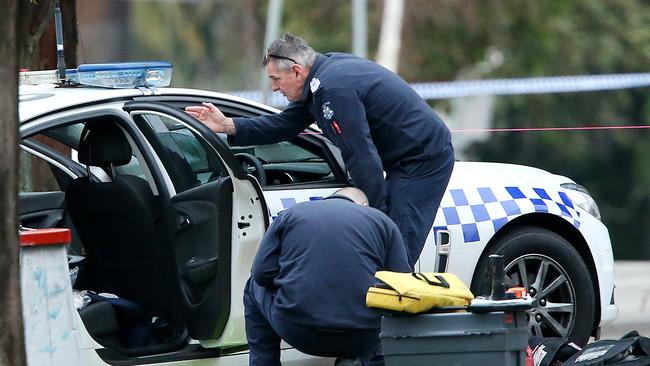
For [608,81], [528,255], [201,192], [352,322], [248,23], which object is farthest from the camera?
[248,23]

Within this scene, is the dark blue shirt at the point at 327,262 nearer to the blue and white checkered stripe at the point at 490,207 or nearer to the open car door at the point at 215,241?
the open car door at the point at 215,241

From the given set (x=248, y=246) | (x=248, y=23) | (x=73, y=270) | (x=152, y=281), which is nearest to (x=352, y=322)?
(x=248, y=246)

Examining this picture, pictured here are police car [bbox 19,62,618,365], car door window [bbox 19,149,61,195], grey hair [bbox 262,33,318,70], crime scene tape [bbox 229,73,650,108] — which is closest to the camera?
police car [bbox 19,62,618,365]

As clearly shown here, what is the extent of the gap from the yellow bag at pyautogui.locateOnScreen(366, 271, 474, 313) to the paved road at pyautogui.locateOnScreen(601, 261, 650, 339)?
3446 mm

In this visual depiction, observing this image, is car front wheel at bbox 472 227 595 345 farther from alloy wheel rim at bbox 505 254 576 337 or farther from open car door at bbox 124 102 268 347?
open car door at bbox 124 102 268 347

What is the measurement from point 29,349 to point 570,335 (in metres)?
2.89

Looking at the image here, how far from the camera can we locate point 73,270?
5859 mm

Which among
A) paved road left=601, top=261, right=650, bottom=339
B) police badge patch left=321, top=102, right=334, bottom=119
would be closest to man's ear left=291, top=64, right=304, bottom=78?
police badge patch left=321, top=102, right=334, bottom=119

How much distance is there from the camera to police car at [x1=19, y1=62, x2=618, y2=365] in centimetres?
551

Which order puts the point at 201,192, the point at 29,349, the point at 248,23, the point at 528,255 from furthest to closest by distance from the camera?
1. the point at 248,23
2. the point at 528,255
3. the point at 201,192
4. the point at 29,349

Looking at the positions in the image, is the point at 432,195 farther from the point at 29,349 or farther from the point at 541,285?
the point at 29,349

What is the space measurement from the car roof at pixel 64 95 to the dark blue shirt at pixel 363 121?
0.37 m

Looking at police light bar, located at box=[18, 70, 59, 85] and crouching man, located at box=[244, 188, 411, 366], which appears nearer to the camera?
crouching man, located at box=[244, 188, 411, 366]

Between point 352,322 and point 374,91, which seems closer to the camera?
point 352,322
